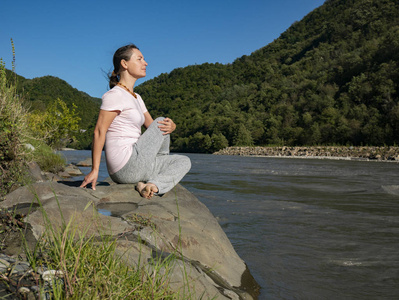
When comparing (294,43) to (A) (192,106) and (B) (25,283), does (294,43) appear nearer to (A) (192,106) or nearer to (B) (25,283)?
(A) (192,106)

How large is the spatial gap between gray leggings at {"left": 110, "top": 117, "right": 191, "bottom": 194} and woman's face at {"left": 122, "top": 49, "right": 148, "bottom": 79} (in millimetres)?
583

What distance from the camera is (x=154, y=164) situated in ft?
11.4

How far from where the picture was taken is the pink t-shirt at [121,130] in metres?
3.30

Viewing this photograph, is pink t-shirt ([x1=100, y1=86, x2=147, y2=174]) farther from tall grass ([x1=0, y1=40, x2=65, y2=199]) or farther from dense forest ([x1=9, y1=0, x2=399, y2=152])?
dense forest ([x1=9, y1=0, x2=399, y2=152])

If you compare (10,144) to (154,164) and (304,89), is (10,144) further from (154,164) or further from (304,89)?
(304,89)

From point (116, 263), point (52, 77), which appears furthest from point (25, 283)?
point (52, 77)

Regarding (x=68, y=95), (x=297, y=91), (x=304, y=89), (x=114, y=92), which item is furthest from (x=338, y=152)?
(x=68, y=95)

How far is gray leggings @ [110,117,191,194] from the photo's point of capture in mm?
3350

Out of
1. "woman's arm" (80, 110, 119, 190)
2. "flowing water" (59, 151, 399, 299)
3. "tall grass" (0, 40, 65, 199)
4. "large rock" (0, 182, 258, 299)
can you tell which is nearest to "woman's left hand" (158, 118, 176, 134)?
"woman's arm" (80, 110, 119, 190)

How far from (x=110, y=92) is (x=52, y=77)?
79331 millimetres

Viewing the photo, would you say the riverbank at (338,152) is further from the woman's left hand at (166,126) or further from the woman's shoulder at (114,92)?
the woman's shoulder at (114,92)

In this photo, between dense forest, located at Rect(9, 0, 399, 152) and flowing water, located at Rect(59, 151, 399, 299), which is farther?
dense forest, located at Rect(9, 0, 399, 152)

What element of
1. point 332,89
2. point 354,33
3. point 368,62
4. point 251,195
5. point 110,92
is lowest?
point 251,195

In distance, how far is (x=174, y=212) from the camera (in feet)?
10.2
